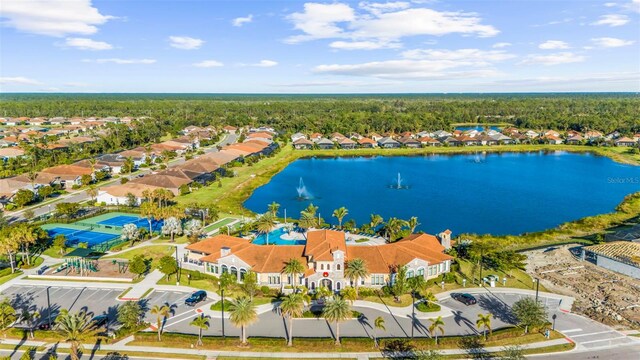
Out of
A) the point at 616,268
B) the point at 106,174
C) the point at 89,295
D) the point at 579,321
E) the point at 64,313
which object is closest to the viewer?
the point at 64,313

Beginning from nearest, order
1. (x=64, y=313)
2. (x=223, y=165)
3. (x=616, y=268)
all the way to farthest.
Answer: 1. (x=64, y=313)
2. (x=616, y=268)
3. (x=223, y=165)

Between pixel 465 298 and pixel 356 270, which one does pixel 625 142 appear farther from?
pixel 356 270

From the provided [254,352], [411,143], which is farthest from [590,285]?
[411,143]

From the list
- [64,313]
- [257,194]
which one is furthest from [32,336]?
[257,194]

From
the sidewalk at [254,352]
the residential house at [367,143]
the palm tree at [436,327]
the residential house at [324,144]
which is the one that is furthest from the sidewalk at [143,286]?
the residential house at [367,143]

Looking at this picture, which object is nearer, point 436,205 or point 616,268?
point 616,268

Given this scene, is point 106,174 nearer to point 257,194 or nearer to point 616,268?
point 257,194

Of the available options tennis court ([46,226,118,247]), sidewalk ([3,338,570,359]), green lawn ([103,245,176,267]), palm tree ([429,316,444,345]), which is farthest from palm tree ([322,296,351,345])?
tennis court ([46,226,118,247])
